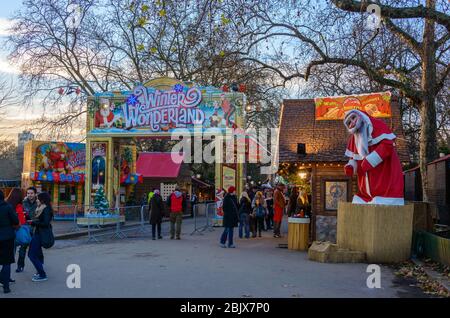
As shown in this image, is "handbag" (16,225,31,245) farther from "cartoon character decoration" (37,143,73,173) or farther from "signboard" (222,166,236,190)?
"cartoon character decoration" (37,143,73,173)

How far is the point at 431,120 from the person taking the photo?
16.2 metres

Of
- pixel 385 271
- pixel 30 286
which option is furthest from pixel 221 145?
pixel 30 286

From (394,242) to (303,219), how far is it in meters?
3.57

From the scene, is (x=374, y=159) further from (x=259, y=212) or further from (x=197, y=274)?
(x=259, y=212)

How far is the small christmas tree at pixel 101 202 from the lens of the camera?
76.9 feet

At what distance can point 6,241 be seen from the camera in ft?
28.0

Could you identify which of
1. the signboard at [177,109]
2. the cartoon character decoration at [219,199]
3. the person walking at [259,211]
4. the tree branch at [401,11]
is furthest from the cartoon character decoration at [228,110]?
the tree branch at [401,11]

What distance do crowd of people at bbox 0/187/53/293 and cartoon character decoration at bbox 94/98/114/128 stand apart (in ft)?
43.7

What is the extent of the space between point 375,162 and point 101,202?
15244 mm

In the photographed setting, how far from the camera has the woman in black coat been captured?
8.48m

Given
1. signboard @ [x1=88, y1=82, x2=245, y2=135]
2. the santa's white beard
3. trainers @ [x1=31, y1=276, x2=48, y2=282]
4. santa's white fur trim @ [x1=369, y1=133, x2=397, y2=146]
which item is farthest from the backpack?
trainers @ [x1=31, y1=276, x2=48, y2=282]

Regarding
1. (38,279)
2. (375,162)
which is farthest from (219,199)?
(38,279)
